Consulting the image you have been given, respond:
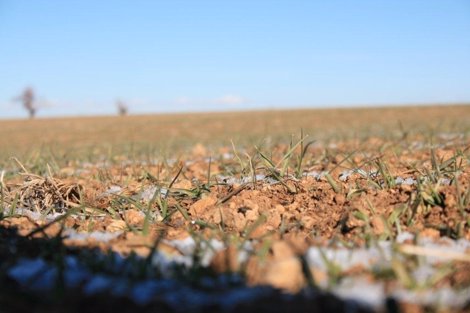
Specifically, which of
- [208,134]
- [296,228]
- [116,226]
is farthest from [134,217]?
[208,134]

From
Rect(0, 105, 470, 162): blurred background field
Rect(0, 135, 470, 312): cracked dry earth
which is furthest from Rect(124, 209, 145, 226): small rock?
Rect(0, 105, 470, 162): blurred background field

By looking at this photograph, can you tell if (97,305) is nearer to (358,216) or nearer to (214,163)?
(358,216)

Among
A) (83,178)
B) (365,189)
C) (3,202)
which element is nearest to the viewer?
(365,189)

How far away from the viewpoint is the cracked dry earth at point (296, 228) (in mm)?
1361

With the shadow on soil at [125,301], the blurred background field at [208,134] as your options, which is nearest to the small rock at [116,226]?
the shadow on soil at [125,301]

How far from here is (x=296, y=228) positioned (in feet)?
6.80

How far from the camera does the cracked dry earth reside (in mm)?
1361

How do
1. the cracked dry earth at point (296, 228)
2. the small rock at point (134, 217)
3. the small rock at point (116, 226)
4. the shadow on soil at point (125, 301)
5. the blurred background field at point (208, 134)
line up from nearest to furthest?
the shadow on soil at point (125, 301)
the cracked dry earth at point (296, 228)
the small rock at point (116, 226)
the small rock at point (134, 217)
the blurred background field at point (208, 134)

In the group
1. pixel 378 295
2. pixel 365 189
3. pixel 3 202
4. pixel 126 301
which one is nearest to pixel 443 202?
pixel 365 189

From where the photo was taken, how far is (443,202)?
207 centimetres

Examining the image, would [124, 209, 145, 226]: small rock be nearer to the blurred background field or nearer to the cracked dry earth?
the cracked dry earth

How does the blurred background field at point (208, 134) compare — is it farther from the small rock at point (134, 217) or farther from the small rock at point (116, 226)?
the small rock at point (116, 226)

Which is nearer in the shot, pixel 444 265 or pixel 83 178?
pixel 444 265

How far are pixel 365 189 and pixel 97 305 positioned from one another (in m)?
1.52
